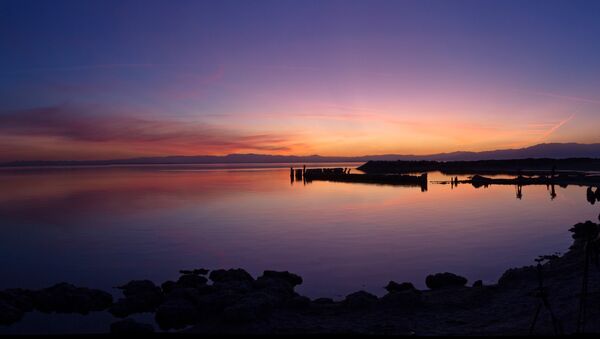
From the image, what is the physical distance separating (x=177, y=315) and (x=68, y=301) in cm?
385

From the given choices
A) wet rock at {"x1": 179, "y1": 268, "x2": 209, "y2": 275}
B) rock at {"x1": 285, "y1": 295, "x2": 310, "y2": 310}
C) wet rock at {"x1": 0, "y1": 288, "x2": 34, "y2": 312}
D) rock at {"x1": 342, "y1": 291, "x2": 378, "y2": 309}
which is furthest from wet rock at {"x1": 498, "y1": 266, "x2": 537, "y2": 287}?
wet rock at {"x1": 0, "y1": 288, "x2": 34, "y2": 312}

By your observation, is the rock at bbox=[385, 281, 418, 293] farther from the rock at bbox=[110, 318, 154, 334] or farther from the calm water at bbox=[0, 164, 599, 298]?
the rock at bbox=[110, 318, 154, 334]

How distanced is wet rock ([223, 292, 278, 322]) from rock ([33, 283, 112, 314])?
189 inches

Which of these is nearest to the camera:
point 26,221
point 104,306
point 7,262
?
point 104,306

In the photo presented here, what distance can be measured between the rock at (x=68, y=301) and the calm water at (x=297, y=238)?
2.94 meters

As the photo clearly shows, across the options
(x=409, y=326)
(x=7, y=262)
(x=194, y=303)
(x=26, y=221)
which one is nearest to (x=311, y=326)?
(x=409, y=326)

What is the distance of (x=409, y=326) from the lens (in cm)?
1016

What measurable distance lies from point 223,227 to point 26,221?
48.5 feet

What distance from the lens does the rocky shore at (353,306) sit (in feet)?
32.2

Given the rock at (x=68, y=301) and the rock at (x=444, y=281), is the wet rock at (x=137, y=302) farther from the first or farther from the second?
the rock at (x=444, y=281)

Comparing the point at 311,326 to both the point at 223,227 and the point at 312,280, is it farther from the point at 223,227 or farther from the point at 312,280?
the point at 223,227

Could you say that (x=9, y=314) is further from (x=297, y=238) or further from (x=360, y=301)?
(x=297, y=238)

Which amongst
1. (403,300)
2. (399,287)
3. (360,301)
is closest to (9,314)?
(360,301)

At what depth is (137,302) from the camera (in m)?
13.0
